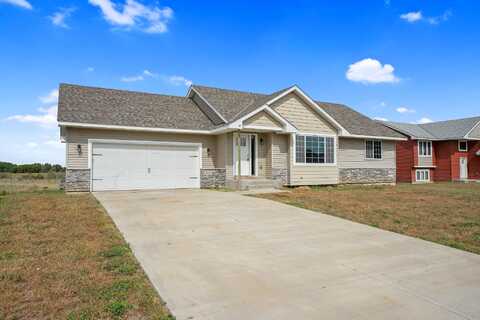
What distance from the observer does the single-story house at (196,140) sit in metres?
14.2

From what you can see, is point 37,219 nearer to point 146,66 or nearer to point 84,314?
point 84,314

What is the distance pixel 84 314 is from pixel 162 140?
12.9 m

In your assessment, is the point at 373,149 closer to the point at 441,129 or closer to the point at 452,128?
the point at 441,129

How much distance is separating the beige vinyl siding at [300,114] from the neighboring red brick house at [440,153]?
12.4m

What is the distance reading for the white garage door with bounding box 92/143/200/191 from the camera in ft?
47.1

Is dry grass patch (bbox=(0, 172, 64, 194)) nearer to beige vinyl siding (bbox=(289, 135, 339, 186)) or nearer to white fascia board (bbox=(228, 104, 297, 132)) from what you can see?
white fascia board (bbox=(228, 104, 297, 132))

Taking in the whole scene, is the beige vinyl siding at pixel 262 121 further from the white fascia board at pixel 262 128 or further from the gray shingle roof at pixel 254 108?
the gray shingle roof at pixel 254 108

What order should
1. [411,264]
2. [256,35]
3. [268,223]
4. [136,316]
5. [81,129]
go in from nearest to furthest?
[136,316]
[411,264]
[268,223]
[81,129]
[256,35]

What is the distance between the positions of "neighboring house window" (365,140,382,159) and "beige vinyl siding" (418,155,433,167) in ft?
24.8

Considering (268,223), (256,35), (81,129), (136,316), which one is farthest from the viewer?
(256,35)

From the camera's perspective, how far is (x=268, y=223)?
7.71m

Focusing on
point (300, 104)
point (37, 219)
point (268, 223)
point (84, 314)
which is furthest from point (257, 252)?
point (300, 104)

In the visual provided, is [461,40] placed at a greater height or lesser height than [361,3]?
lesser

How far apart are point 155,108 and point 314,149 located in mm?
8930
